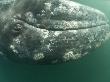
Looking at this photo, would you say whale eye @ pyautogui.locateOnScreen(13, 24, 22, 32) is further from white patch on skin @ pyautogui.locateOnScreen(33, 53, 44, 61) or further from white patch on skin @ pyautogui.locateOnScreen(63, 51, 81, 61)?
white patch on skin @ pyautogui.locateOnScreen(63, 51, 81, 61)

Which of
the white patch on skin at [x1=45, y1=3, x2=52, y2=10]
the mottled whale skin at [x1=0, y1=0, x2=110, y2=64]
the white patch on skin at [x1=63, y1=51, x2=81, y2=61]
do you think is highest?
the white patch on skin at [x1=45, y1=3, x2=52, y2=10]

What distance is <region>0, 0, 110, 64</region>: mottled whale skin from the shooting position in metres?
3.50

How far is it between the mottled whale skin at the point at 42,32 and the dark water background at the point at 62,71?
432mm

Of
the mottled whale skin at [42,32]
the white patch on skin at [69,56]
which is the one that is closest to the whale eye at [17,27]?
the mottled whale skin at [42,32]

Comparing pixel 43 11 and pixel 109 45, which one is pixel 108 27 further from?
pixel 43 11

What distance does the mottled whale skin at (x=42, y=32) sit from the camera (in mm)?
3496

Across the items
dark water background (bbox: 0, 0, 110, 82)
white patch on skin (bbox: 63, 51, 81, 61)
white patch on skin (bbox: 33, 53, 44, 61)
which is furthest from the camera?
dark water background (bbox: 0, 0, 110, 82)

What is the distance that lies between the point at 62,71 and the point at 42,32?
2.83 ft

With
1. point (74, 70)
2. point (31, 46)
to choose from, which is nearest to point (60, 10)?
point (31, 46)

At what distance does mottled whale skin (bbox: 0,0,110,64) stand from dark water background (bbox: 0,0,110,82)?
1.42ft

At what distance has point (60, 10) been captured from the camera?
3.69 meters

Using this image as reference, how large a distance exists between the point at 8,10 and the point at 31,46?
0.61 m

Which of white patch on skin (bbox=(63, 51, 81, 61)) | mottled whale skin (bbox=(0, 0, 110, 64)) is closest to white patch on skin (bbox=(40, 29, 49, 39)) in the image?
mottled whale skin (bbox=(0, 0, 110, 64))

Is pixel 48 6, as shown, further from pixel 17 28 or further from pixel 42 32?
pixel 17 28
